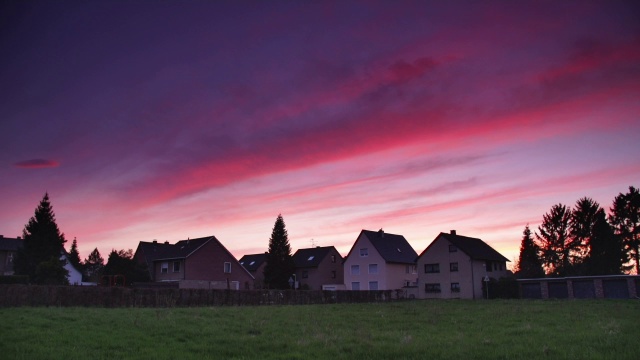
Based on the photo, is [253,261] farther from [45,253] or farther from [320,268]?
[45,253]

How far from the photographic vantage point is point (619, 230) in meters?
76.9

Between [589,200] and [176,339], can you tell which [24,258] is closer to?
[176,339]

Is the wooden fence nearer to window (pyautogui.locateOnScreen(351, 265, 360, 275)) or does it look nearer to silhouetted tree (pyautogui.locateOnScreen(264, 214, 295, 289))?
silhouetted tree (pyautogui.locateOnScreen(264, 214, 295, 289))

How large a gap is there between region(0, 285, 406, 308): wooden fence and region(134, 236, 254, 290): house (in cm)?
2243

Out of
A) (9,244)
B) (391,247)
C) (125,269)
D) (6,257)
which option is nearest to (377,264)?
(391,247)

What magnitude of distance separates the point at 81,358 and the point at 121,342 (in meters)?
2.34

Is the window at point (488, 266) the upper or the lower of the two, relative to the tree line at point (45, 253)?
lower

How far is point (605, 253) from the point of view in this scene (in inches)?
2953

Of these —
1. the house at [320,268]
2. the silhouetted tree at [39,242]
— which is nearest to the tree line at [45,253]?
the silhouetted tree at [39,242]

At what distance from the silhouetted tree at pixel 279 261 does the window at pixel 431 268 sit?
64.4 ft

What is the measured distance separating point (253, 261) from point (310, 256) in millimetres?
11544

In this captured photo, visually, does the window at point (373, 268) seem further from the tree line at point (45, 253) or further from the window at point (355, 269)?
the tree line at point (45, 253)

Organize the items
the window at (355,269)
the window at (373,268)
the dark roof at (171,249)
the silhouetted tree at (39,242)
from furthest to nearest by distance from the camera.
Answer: the window at (355,269) < the window at (373,268) < the dark roof at (171,249) < the silhouetted tree at (39,242)

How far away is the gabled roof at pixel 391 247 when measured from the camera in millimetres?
73062
